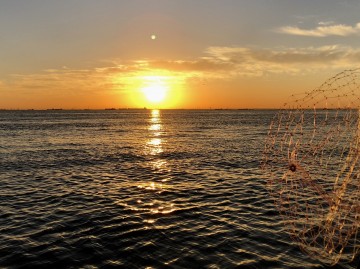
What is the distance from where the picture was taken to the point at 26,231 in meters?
16.4

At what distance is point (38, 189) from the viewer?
2483 cm

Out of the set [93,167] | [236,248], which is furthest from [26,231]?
[93,167]

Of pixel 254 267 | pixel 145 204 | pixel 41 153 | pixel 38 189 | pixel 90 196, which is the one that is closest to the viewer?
pixel 254 267

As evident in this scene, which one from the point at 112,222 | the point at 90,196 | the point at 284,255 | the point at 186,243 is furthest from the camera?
the point at 90,196

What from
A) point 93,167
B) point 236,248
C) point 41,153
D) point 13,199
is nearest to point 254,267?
point 236,248

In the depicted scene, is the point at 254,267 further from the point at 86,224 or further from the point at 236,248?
the point at 86,224

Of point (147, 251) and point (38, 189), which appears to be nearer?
point (147, 251)

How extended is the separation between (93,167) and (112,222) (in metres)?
17.8

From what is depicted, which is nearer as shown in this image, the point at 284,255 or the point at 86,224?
the point at 284,255

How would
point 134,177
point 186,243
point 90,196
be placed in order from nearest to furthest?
1. point 186,243
2. point 90,196
3. point 134,177

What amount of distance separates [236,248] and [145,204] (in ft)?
26.6

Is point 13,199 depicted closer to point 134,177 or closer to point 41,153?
point 134,177

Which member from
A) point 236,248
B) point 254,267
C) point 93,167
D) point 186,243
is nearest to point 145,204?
point 186,243

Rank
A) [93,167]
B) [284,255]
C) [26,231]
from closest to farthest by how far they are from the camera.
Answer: [284,255] < [26,231] < [93,167]
